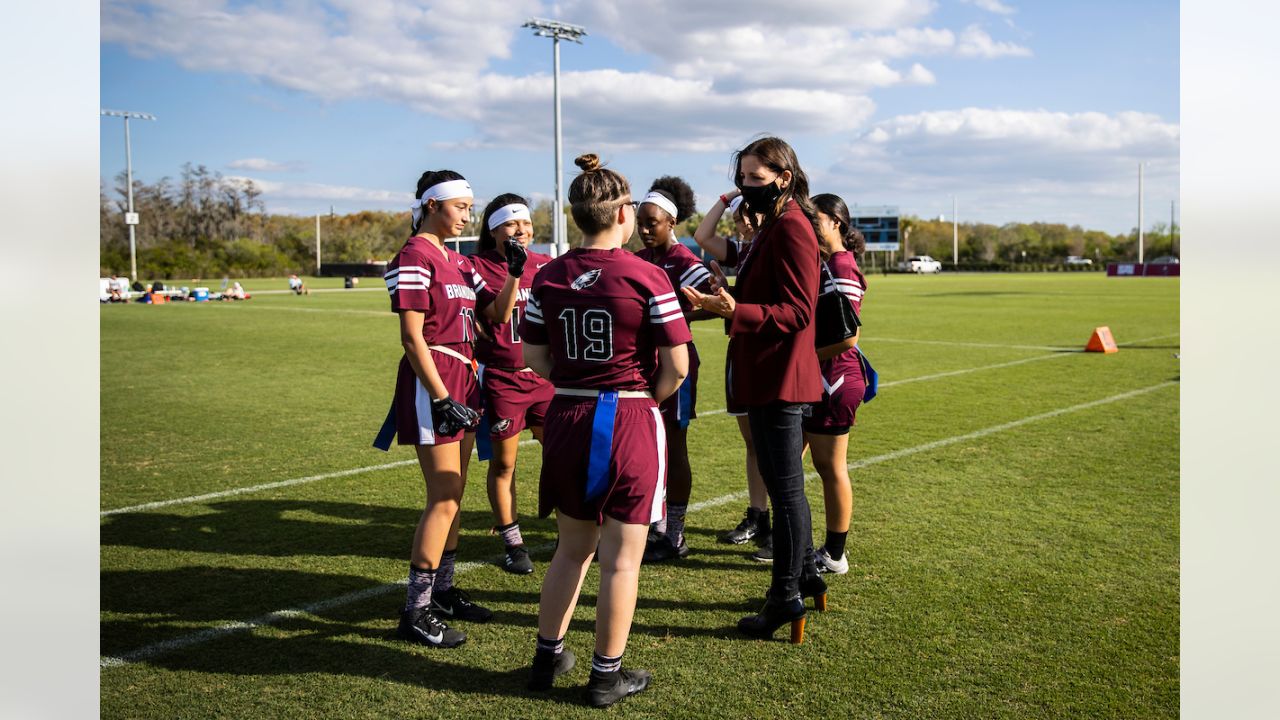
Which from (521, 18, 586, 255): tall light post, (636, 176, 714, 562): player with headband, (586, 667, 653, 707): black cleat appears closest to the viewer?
(586, 667, 653, 707): black cleat

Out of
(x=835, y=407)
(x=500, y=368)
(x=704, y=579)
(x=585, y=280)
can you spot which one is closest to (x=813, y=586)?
(x=704, y=579)

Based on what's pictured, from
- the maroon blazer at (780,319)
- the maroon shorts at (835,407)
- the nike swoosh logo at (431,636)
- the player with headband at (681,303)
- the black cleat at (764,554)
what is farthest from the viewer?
the black cleat at (764,554)

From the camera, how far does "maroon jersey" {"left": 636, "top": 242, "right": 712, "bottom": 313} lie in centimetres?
487

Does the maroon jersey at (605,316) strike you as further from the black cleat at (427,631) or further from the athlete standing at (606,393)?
the black cleat at (427,631)

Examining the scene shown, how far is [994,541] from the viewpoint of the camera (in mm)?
5438

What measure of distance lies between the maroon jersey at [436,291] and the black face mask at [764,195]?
1.37 m

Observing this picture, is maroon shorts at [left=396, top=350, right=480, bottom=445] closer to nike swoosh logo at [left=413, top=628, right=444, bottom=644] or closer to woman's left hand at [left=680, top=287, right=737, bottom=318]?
nike swoosh logo at [left=413, top=628, right=444, bottom=644]

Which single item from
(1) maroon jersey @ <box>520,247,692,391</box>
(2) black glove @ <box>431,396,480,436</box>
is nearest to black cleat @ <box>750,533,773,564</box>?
(2) black glove @ <box>431,396,480,436</box>

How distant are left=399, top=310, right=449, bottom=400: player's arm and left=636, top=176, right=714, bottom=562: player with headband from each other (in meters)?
1.58

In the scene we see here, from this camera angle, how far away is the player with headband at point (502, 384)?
4961 millimetres

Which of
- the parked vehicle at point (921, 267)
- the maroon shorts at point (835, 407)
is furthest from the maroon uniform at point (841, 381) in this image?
the parked vehicle at point (921, 267)
